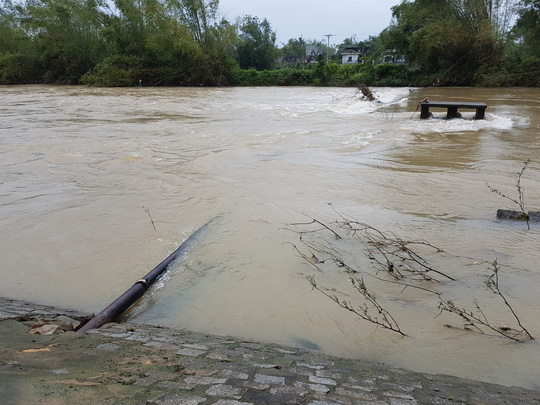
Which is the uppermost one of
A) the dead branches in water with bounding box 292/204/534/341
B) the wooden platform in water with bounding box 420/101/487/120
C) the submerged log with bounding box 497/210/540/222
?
the wooden platform in water with bounding box 420/101/487/120

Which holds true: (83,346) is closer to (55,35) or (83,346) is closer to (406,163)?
(406,163)

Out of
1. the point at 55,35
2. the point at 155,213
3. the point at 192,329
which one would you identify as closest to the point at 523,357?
the point at 192,329

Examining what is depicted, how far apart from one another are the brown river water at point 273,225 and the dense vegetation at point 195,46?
19781 millimetres

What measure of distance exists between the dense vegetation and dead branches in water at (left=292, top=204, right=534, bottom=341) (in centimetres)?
2747

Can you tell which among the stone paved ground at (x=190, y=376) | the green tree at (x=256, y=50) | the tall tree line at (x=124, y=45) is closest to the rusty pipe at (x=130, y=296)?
the stone paved ground at (x=190, y=376)

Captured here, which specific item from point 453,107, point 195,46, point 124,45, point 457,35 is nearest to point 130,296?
point 453,107

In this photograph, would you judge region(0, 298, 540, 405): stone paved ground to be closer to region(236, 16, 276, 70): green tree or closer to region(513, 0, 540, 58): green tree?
region(513, 0, 540, 58): green tree

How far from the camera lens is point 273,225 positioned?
532 centimetres

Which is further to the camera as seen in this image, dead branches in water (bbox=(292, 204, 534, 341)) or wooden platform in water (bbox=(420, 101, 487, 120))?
wooden platform in water (bbox=(420, 101, 487, 120))

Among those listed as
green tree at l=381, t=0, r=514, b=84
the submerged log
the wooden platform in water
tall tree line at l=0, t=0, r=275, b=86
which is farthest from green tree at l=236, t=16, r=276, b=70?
the submerged log

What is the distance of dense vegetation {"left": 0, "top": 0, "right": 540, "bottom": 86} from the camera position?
1131 inches

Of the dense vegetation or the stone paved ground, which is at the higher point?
the dense vegetation

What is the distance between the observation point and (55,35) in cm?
3709

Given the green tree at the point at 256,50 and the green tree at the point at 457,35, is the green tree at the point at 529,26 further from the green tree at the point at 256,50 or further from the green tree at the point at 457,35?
the green tree at the point at 256,50
